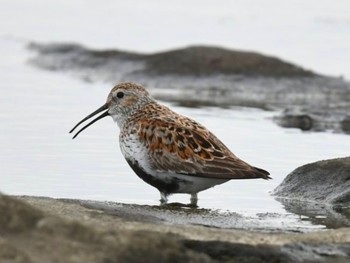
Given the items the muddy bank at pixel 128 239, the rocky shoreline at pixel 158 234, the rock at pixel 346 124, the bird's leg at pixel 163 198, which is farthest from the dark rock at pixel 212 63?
the muddy bank at pixel 128 239

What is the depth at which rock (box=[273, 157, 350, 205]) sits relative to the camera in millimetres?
9195

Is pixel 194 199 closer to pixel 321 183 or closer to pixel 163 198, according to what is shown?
pixel 163 198

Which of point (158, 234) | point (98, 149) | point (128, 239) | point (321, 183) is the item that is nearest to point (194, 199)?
point (321, 183)

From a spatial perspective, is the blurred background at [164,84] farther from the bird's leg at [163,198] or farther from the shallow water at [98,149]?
the bird's leg at [163,198]

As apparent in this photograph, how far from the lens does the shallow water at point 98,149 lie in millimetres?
9555

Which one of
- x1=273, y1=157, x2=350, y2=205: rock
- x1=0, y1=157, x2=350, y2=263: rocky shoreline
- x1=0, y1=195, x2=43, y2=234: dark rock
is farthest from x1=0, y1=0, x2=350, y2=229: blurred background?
x1=0, y1=195, x2=43, y2=234: dark rock

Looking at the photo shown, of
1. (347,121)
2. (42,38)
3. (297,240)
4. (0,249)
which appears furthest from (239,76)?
(0,249)

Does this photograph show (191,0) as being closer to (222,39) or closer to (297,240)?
(222,39)

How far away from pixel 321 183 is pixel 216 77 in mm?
8590

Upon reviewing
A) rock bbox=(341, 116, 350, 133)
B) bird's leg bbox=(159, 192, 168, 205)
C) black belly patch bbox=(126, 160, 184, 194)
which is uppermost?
rock bbox=(341, 116, 350, 133)

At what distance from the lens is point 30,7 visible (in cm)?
2447

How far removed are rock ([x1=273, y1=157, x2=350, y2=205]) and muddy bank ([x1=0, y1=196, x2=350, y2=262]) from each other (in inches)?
80.6

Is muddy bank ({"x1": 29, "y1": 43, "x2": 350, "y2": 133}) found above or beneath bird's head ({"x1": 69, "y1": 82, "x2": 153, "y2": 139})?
above

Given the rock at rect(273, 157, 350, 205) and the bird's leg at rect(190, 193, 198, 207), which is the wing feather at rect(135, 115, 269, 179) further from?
the rock at rect(273, 157, 350, 205)
